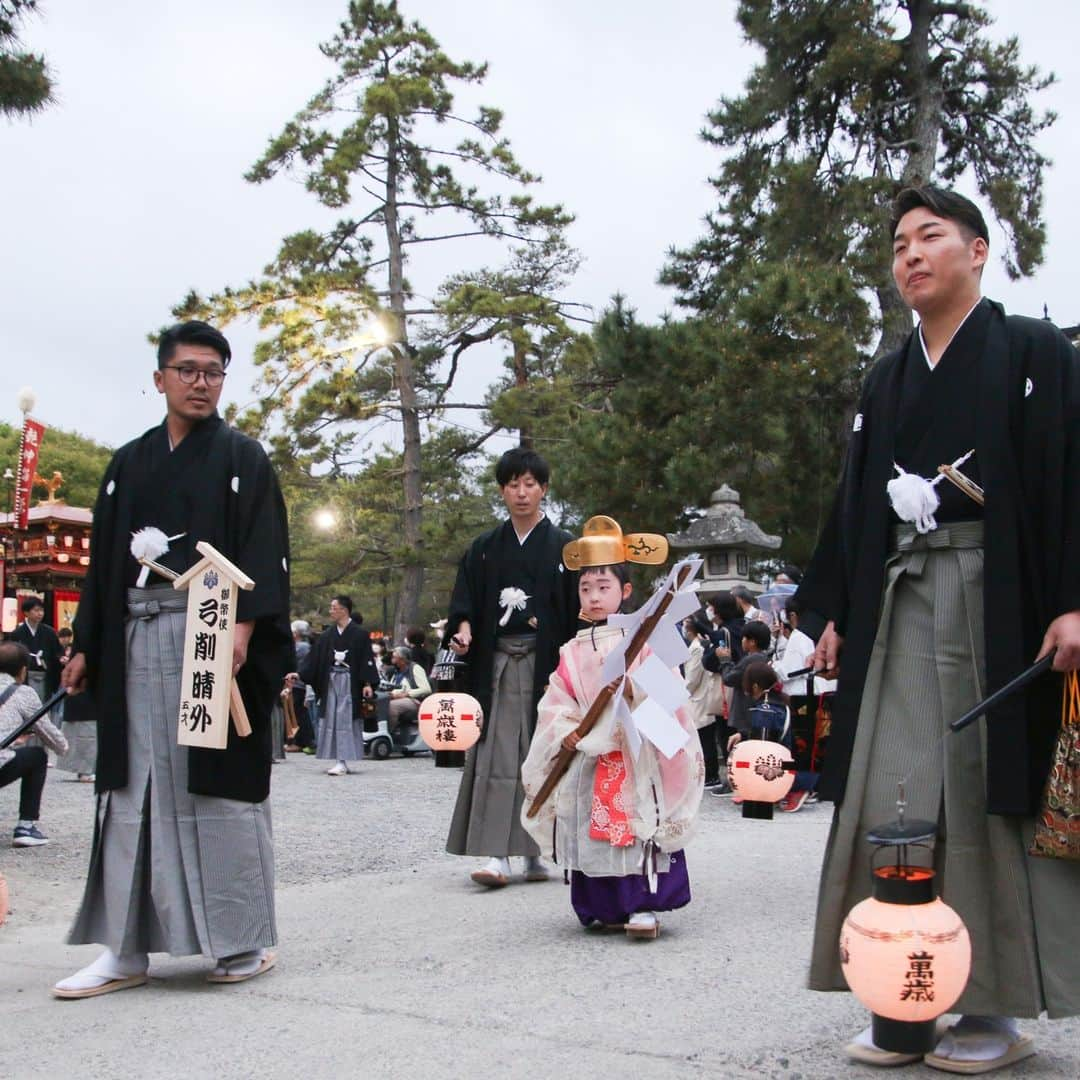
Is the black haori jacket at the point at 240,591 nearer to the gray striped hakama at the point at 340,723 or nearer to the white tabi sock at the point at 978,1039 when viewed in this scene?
the white tabi sock at the point at 978,1039

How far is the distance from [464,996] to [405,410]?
1833 cm

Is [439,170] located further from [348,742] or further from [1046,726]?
[1046,726]

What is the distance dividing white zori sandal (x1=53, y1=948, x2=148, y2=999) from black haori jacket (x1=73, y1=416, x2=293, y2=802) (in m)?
0.54

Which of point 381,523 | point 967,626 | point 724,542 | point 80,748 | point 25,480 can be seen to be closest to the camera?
point 967,626

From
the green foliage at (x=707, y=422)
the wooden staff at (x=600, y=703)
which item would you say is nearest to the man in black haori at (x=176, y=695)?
the wooden staff at (x=600, y=703)

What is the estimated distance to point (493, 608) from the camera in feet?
20.6

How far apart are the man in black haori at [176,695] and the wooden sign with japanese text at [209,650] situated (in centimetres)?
10

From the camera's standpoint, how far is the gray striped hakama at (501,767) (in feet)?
19.9

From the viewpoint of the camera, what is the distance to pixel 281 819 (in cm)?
913

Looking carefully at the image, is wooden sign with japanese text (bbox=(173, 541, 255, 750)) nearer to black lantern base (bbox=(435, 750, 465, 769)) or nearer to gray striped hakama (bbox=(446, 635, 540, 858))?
gray striped hakama (bbox=(446, 635, 540, 858))

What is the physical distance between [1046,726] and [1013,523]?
0.49 metres

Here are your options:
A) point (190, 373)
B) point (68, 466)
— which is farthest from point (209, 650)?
point (68, 466)

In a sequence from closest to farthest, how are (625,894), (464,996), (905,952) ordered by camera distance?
(905,952) → (464,996) → (625,894)

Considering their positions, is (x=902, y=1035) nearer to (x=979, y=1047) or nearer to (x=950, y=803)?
(x=979, y=1047)
